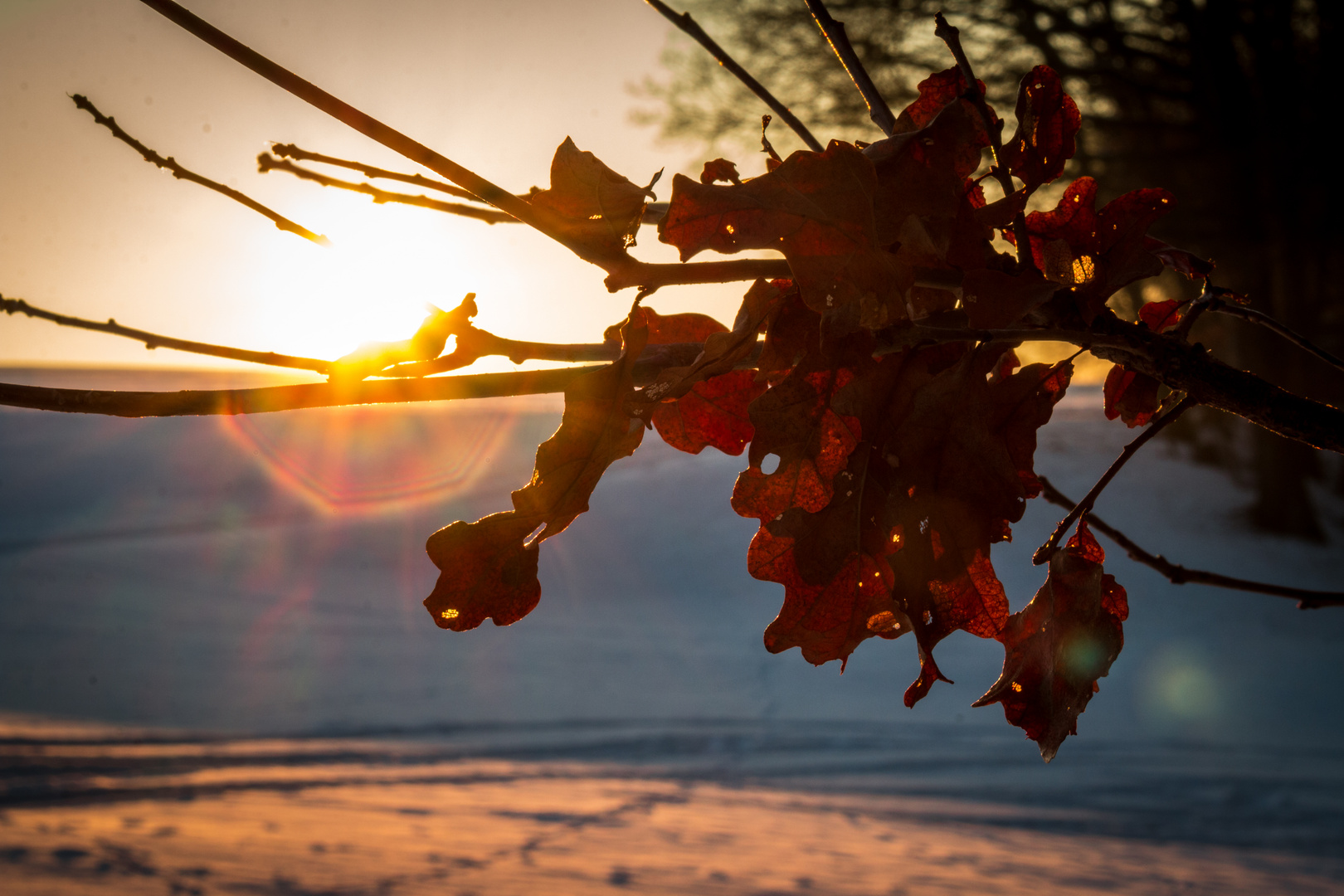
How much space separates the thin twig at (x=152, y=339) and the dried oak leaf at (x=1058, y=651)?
0.44 metres

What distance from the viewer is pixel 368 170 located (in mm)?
604

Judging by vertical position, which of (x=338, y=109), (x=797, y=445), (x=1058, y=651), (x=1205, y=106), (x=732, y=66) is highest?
(x=1205, y=106)

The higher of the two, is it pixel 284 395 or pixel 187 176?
pixel 187 176

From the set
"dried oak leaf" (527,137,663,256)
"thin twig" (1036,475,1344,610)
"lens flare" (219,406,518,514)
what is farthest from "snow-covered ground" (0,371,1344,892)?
"dried oak leaf" (527,137,663,256)

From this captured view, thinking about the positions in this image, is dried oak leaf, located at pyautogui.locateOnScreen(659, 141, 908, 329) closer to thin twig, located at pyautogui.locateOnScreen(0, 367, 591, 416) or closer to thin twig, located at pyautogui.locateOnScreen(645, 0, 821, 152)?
thin twig, located at pyautogui.locateOnScreen(0, 367, 591, 416)

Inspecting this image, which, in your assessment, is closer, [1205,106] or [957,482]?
[957,482]

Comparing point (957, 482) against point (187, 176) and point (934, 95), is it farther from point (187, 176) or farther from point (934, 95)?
point (187, 176)

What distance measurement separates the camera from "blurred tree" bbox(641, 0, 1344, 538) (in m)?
10.9

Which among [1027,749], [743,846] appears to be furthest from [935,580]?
[1027,749]

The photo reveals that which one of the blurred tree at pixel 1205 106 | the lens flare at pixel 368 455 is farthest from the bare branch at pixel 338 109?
the lens flare at pixel 368 455

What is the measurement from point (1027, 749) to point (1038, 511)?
18.6 ft

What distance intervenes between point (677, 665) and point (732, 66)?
9341 mm

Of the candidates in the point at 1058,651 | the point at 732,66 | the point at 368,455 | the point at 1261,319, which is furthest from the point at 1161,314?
the point at 368,455

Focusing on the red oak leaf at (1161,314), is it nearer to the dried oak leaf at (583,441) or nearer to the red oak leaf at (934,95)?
the red oak leaf at (934,95)
